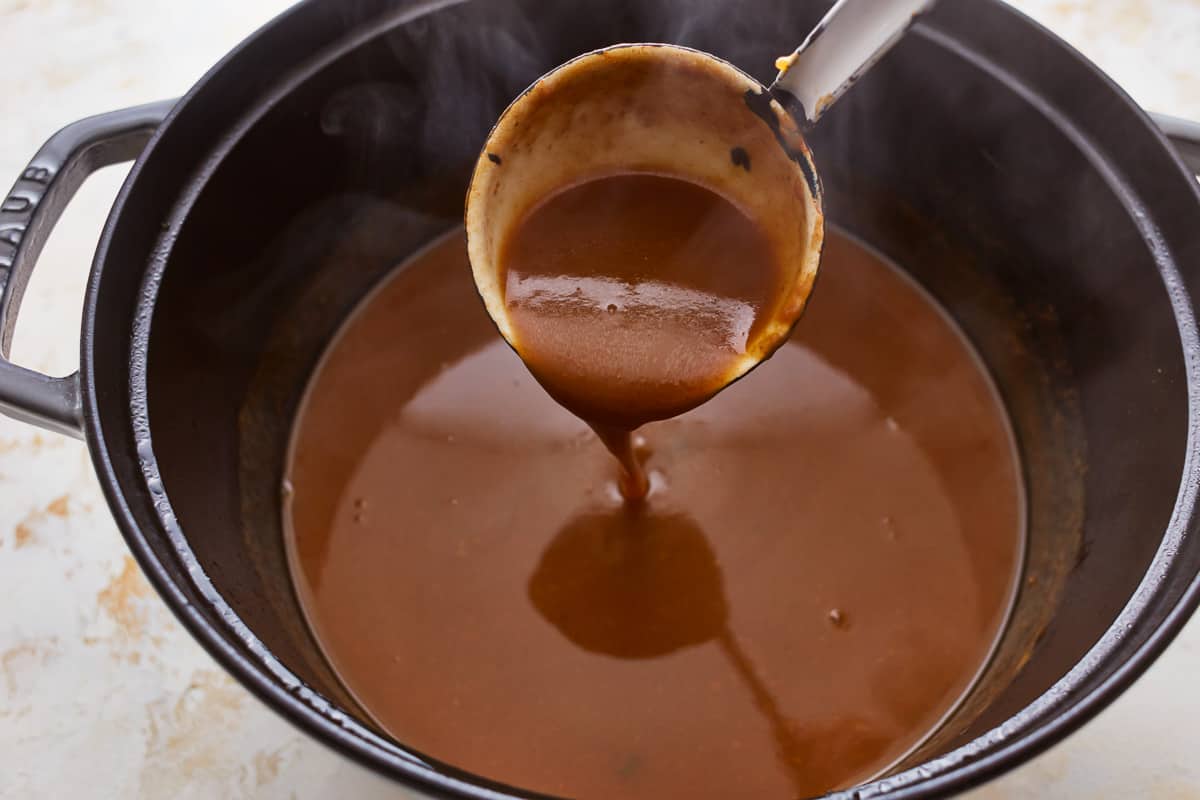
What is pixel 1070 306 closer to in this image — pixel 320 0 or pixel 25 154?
pixel 320 0

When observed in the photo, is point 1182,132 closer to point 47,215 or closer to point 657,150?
point 657,150

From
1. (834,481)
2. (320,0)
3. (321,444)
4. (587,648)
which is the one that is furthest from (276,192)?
(834,481)

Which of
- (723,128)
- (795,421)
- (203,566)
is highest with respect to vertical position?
(723,128)

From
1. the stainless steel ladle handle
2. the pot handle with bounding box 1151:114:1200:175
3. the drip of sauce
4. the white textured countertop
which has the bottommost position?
the white textured countertop

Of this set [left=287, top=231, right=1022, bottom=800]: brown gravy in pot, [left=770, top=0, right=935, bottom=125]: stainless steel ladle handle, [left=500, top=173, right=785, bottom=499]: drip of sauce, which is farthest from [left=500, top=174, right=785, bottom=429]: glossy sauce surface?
[left=287, top=231, right=1022, bottom=800]: brown gravy in pot

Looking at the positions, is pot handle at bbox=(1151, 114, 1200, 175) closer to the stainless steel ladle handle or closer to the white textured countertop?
the stainless steel ladle handle

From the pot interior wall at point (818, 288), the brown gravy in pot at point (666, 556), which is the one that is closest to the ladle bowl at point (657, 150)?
the pot interior wall at point (818, 288)

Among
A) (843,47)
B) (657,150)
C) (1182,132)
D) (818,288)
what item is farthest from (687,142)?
(1182,132)
